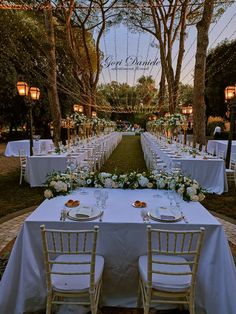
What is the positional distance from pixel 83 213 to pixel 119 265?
60 centimetres

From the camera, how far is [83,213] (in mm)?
2979

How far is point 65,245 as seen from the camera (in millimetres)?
2883

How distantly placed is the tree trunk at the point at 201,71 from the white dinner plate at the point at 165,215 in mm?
7875

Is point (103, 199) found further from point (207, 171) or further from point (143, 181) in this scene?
point (207, 171)

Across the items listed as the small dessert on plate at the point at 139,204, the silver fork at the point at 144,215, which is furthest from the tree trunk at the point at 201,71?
the silver fork at the point at 144,215

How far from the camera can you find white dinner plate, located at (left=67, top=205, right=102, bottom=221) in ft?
9.65

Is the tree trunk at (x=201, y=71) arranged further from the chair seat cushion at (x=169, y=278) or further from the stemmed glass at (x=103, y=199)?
the chair seat cushion at (x=169, y=278)

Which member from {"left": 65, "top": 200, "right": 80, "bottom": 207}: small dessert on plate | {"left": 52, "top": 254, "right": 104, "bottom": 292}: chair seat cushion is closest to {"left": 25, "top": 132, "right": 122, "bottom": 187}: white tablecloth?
{"left": 65, "top": 200, "right": 80, "bottom": 207}: small dessert on plate

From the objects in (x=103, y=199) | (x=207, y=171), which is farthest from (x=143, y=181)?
(x=207, y=171)

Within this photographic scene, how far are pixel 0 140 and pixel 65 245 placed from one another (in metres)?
23.6

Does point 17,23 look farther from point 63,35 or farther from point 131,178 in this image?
point 131,178

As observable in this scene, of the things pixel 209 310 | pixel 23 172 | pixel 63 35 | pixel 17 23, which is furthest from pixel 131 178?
pixel 63 35

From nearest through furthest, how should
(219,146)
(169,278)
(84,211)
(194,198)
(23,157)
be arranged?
(169,278) < (84,211) < (194,198) < (23,157) < (219,146)

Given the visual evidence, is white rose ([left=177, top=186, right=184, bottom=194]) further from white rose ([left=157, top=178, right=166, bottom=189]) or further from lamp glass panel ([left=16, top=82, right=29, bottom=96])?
lamp glass panel ([left=16, top=82, right=29, bottom=96])
